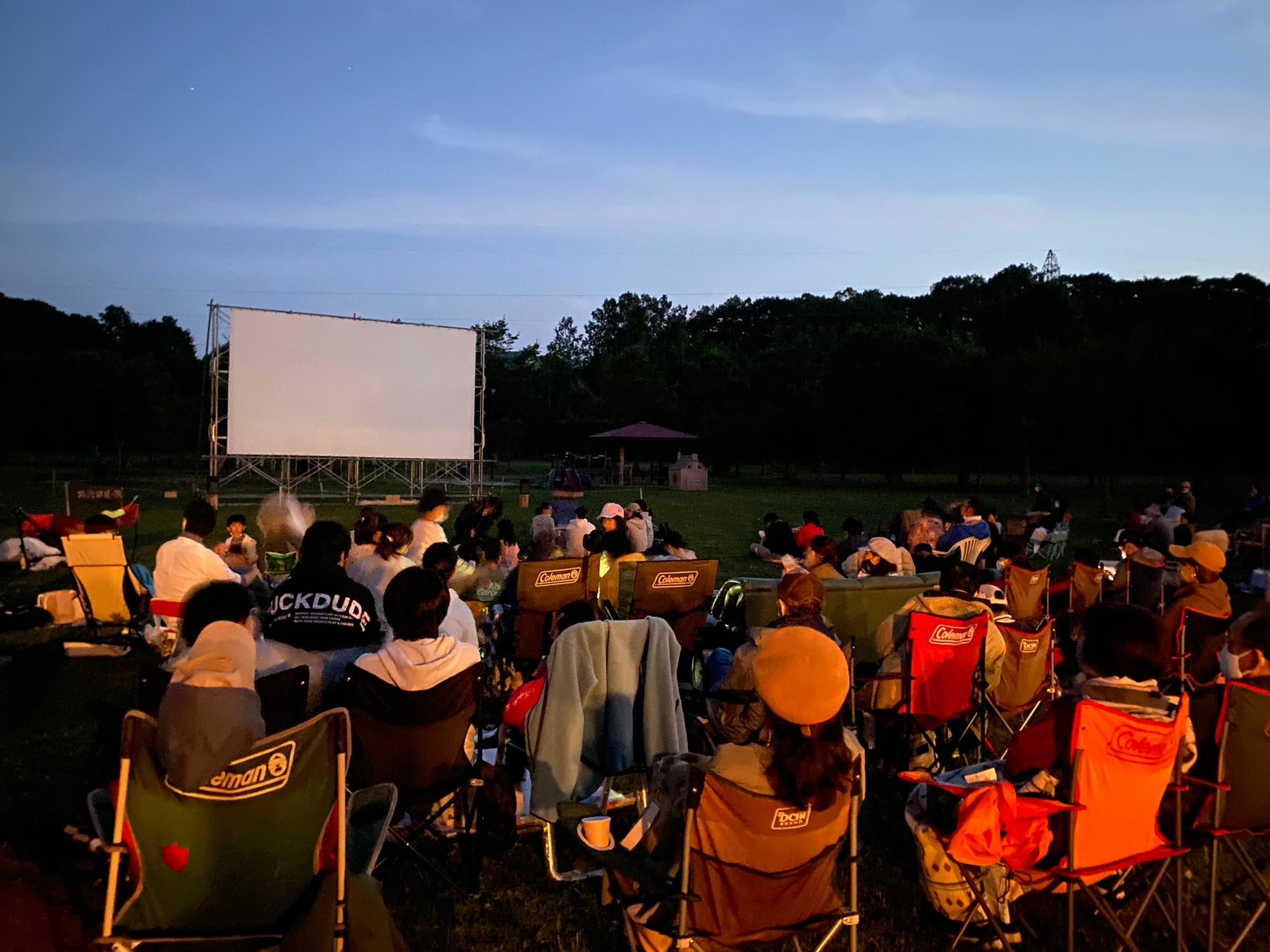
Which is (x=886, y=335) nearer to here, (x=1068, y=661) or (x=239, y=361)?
(x=239, y=361)

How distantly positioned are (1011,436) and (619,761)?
30404 millimetres

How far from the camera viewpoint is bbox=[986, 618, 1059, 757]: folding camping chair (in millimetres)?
4430

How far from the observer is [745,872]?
2.04m

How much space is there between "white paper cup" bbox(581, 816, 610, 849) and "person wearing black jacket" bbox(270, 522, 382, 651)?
5.47 feet

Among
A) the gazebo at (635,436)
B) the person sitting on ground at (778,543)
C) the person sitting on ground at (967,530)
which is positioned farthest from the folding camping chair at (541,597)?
the gazebo at (635,436)

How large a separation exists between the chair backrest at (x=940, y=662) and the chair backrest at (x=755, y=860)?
190cm

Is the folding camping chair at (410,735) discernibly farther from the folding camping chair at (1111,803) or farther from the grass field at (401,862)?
the folding camping chair at (1111,803)

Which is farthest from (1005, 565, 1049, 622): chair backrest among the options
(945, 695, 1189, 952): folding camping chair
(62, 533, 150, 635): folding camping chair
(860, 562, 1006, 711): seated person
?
(62, 533, 150, 635): folding camping chair

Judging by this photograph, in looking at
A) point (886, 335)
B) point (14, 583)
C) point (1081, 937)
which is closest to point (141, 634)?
point (14, 583)

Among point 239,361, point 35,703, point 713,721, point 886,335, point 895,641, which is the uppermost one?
point 886,335

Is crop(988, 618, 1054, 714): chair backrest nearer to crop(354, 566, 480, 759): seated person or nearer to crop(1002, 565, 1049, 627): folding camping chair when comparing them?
crop(1002, 565, 1049, 627): folding camping chair

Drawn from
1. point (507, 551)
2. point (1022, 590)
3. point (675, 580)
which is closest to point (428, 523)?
point (507, 551)

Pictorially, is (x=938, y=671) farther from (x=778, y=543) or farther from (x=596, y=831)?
(x=778, y=543)

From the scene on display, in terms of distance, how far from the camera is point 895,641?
4.16m
